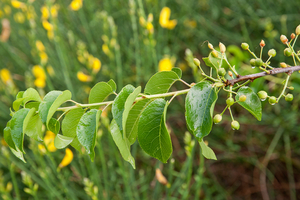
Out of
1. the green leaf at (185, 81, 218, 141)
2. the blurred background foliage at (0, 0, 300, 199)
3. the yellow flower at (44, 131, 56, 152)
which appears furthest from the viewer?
the blurred background foliage at (0, 0, 300, 199)

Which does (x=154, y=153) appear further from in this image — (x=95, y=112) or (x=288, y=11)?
(x=288, y=11)

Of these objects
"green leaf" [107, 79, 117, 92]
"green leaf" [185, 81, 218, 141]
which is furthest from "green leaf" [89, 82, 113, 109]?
"green leaf" [185, 81, 218, 141]

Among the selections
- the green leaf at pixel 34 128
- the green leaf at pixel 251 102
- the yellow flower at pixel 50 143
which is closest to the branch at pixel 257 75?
the green leaf at pixel 251 102

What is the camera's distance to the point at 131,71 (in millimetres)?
1513

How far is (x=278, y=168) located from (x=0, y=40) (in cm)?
171

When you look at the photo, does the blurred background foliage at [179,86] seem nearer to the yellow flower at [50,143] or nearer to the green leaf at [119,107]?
the yellow flower at [50,143]

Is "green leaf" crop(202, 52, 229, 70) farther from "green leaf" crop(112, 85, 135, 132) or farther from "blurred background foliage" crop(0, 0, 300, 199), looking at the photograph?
"blurred background foliage" crop(0, 0, 300, 199)

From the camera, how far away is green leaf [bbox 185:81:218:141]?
11.9 inches

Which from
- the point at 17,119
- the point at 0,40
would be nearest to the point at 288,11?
the point at 17,119

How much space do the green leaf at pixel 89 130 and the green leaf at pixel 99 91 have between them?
0.13 feet

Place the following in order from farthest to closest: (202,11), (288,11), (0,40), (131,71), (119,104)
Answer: (202,11) < (131,71) < (0,40) < (288,11) < (119,104)

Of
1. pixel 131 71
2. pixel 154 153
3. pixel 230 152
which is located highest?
pixel 154 153

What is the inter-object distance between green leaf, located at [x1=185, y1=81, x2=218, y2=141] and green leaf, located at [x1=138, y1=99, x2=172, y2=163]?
36mm

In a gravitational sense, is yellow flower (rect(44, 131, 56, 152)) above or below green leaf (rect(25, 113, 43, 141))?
below
